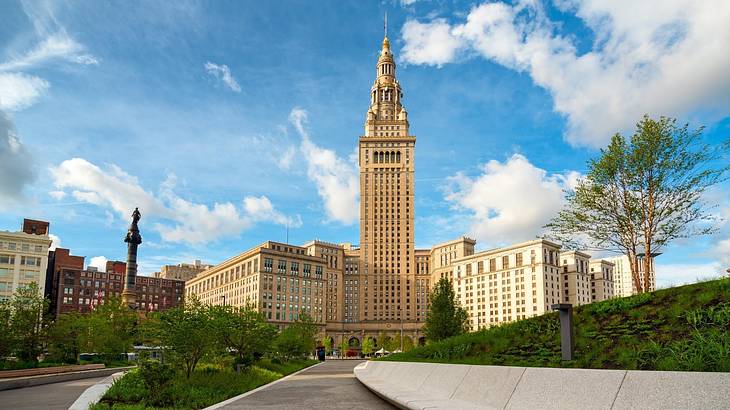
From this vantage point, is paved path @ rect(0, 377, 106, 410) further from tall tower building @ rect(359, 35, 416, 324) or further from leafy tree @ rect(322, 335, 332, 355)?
tall tower building @ rect(359, 35, 416, 324)

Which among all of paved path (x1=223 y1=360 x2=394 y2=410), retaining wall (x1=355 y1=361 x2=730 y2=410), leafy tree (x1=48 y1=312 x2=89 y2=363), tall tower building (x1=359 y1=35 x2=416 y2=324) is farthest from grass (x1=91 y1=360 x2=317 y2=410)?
tall tower building (x1=359 y1=35 x2=416 y2=324)

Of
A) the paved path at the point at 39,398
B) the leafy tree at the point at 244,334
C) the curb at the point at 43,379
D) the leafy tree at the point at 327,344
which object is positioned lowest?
the leafy tree at the point at 327,344

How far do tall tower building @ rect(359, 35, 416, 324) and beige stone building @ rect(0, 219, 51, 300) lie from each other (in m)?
90.7

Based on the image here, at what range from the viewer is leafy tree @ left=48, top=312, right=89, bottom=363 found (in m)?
43.0

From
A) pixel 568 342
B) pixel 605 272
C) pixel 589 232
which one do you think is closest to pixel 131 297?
pixel 589 232

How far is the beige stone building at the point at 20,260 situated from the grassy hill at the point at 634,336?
100 metres

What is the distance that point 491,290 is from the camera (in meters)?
157

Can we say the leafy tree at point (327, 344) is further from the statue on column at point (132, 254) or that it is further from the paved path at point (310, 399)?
the paved path at point (310, 399)

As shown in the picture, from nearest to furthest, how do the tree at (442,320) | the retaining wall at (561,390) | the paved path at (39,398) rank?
the retaining wall at (561,390), the paved path at (39,398), the tree at (442,320)

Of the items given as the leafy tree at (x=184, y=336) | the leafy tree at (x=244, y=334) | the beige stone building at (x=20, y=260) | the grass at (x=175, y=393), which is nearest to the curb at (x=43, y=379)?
the leafy tree at (x=184, y=336)

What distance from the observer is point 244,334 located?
3712cm

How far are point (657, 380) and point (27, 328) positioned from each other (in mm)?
42365

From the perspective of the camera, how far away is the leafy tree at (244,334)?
32.5 meters

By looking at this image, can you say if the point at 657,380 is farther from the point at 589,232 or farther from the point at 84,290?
the point at 84,290
